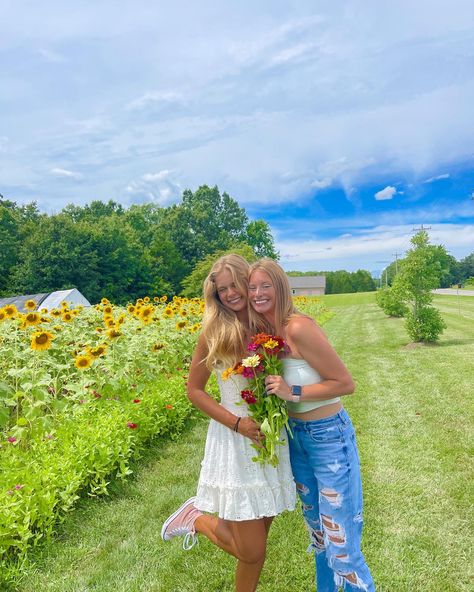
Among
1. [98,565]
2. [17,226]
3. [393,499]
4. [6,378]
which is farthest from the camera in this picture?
[17,226]

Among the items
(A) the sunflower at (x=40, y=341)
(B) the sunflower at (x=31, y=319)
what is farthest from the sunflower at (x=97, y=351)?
(B) the sunflower at (x=31, y=319)

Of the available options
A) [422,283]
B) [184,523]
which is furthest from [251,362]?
[422,283]

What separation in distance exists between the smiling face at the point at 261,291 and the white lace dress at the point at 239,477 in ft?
1.17

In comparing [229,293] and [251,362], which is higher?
[229,293]

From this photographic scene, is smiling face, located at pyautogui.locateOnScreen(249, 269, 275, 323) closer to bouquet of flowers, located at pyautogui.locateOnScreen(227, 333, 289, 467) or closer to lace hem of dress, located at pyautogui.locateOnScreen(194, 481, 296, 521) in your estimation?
bouquet of flowers, located at pyautogui.locateOnScreen(227, 333, 289, 467)

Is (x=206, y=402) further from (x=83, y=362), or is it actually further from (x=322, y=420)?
(x=83, y=362)

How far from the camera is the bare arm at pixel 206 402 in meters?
2.16

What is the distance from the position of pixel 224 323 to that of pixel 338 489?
913 mm

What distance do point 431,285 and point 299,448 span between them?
11.3m

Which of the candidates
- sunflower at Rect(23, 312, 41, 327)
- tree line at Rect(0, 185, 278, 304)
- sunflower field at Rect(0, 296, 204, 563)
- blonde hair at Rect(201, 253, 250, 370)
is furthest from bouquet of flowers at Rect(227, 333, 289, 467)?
tree line at Rect(0, 185, 278, 304)

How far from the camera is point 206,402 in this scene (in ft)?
7.55

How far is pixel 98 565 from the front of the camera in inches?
119

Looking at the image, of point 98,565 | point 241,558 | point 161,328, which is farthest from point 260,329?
point 161,328

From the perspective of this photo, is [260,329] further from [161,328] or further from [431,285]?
[431,285]
